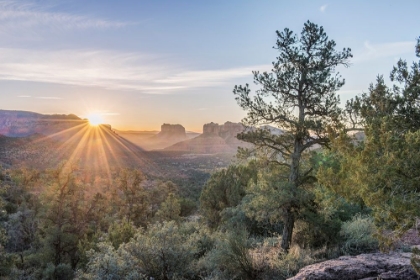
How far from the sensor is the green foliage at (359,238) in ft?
40.9

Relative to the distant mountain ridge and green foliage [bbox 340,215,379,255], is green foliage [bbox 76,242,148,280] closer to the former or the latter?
green foliage [bbox 340,215,379,255]

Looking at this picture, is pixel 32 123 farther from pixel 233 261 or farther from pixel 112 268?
pixel 233 261

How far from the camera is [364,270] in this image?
310 inches

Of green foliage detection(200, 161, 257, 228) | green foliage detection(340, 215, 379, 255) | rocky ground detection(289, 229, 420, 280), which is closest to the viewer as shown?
rocky ground detection(289, 229, 420, 280)

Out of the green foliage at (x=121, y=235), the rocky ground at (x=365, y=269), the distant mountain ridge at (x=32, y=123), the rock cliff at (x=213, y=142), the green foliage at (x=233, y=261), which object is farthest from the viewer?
the rock cliff at (x=213, y=142)

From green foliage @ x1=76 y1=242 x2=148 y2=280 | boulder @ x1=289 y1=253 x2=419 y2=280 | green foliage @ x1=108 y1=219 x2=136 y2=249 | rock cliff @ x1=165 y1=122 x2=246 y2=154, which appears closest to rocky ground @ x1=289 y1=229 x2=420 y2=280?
boulder @ x1=289 y1=253 x2=419 y2=280

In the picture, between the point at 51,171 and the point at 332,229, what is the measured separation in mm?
17901

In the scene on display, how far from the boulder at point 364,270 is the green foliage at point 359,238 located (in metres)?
3.57

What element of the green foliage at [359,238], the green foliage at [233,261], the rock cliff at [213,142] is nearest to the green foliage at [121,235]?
the green foliage at [233,261]

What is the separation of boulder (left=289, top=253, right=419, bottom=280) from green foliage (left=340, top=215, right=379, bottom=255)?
11.7 feet

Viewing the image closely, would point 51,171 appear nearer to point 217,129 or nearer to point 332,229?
point 332,229

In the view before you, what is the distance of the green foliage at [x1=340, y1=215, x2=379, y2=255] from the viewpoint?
12.5 metres

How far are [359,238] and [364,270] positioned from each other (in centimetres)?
571

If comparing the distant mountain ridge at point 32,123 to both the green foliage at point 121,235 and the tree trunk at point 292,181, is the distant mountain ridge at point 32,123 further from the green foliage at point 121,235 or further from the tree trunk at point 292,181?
the tree trunk at point 292,181
